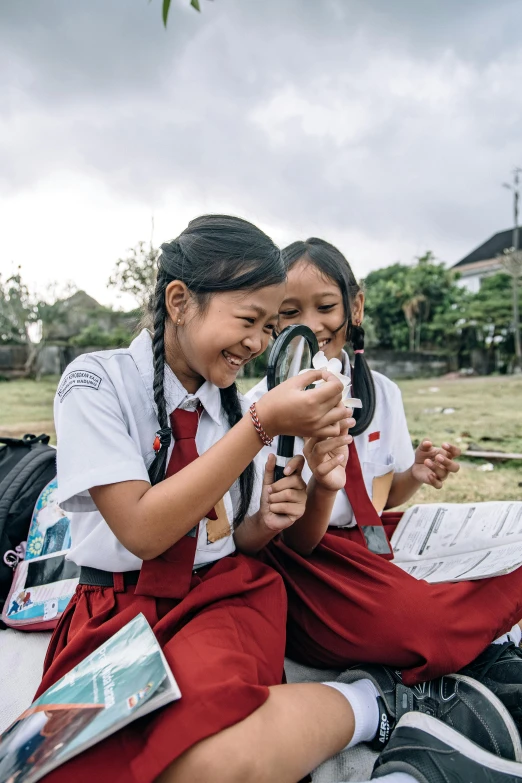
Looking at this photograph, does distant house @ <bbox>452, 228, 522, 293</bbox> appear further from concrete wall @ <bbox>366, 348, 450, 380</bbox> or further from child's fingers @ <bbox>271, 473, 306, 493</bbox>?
child's fingers @ <bbox>271, 473, 306, 493</bbox>

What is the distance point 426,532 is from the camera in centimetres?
220

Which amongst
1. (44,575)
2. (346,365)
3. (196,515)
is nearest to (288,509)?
(196,515)

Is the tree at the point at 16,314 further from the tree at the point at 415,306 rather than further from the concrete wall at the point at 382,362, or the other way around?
the tree at the point at 415,306

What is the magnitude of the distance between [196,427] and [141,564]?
0.38m

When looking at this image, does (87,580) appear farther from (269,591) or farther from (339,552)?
(339,552)

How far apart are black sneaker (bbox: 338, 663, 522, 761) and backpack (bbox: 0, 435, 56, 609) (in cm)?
124

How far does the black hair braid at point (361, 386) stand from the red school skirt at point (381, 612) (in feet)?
1.62

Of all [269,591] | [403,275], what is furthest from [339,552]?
[403,275]

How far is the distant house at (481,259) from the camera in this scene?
102ft

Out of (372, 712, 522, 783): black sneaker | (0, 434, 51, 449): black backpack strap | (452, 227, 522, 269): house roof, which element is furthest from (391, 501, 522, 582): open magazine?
(452, 227, 522, 269): house roof

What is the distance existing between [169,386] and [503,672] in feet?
3.98

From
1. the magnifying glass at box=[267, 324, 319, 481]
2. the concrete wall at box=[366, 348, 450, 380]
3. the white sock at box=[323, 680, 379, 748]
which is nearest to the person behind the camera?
the white sock at box=[323, 680, 379, 748]

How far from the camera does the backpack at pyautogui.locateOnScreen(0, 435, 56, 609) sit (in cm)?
216

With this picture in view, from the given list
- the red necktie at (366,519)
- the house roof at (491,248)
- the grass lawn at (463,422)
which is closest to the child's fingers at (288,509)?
the red necktie at (366,519)
